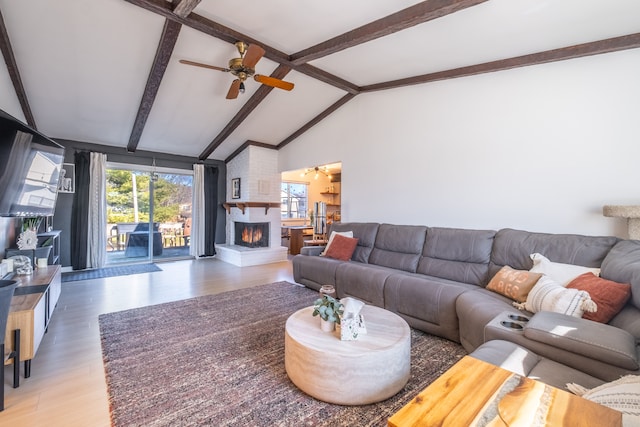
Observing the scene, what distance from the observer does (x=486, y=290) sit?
2.72m

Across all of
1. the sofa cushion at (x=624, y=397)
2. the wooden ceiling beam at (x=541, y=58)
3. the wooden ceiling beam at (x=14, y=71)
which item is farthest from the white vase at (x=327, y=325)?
the wooden ceiling beam at (x=14, y=71)

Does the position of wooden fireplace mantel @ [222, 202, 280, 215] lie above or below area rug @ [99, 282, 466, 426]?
above

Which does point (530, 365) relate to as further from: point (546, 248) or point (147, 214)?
point (147, 214)

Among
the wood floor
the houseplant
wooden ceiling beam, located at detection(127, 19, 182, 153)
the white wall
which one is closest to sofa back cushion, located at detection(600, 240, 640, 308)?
the white wall

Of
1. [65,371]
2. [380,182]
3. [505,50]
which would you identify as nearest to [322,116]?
[380,182]

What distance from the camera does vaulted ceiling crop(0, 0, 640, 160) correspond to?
2.53 m

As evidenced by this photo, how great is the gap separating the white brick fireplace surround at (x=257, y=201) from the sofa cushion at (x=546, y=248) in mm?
4372

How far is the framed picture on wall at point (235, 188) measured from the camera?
21.9 ft

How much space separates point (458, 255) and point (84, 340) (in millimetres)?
3773

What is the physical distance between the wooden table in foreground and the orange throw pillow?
152cm

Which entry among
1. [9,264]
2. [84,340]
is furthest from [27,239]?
[84,340]

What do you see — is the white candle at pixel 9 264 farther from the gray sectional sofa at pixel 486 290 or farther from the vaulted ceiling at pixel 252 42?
the gray sectional sofa at pixel 486 290

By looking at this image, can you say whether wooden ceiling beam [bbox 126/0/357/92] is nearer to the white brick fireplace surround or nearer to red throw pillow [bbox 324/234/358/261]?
red throw pillow [bbox 324/234/358/261]

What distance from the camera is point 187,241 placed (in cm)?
688
